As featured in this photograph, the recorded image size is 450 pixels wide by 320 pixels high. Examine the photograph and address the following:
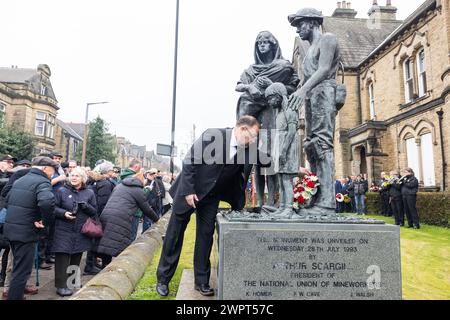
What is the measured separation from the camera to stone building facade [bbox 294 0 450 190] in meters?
17.0

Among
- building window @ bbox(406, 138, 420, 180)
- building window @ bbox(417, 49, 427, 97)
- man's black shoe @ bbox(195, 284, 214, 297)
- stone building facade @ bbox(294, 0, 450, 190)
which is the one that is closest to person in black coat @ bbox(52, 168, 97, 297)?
man's black shoe @ bbox(195, 284, 214, 297)

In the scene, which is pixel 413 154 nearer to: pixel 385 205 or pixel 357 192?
pixel 385 205

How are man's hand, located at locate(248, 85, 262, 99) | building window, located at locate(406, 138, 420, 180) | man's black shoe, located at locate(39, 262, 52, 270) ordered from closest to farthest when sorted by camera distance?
man's hand, located at locate(248, 85, 262, 99)
man's black shoe, located at locate(39, 262, 52, 270)
building window, located at locate(406, 138, 420, 180)

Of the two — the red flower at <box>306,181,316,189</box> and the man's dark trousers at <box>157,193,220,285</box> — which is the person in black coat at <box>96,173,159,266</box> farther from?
the red flower at <box>306,181,316,189</box>

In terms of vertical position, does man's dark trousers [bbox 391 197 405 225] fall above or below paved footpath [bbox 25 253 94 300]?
above

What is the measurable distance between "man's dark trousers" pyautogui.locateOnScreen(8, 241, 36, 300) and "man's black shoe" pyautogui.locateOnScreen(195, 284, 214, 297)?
8.38 feet

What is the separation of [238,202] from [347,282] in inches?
70.1

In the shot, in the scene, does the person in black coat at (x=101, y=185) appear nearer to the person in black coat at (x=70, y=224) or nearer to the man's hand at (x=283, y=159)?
the person in black coat at (x=70, y=224)

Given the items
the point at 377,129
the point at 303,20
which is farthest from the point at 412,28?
the point at 303,20

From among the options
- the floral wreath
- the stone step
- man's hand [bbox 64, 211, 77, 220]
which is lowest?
the stone step

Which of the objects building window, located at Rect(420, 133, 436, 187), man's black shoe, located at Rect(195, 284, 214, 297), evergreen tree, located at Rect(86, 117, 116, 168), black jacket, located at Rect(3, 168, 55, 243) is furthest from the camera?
evergreen tree, located at Rect(86, 117, 116, 168)

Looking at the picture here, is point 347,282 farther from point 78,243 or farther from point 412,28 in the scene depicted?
point 412,28

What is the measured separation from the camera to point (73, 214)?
18.2 feet
